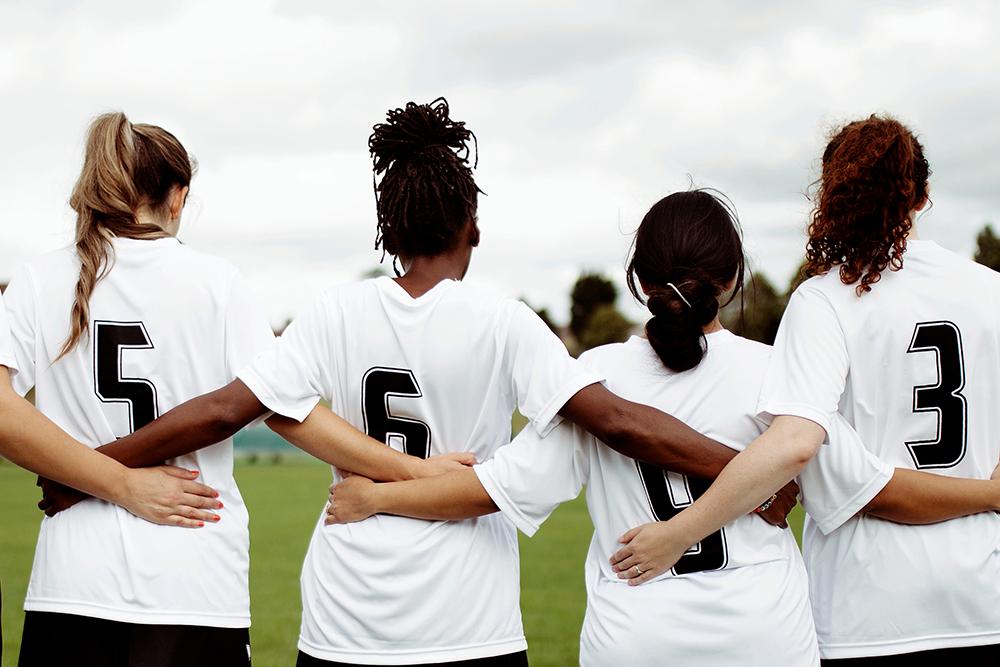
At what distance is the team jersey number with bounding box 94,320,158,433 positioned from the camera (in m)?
3.63

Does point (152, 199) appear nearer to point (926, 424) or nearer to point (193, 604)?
point (193, 604)

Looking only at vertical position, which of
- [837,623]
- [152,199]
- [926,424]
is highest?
[152,199]

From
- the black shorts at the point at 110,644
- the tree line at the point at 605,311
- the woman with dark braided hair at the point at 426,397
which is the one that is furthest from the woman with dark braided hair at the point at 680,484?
the tree line at the point at 605,311

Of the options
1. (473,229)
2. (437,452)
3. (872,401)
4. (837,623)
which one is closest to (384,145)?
(473,229)

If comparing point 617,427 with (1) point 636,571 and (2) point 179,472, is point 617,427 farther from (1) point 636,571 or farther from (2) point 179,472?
(2) point 179,472

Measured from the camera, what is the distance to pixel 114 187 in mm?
3740

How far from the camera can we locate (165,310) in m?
3.66

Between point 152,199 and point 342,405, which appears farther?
point 152,199

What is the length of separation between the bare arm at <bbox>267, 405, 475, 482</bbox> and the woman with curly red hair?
0.66 m

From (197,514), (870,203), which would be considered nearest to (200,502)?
(197,514)

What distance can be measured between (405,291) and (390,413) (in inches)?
16.0

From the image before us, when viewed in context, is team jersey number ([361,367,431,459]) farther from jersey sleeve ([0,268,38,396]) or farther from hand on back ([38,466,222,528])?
jersey sleeve ([0,268,38,396])

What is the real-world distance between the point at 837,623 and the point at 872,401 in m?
0.75

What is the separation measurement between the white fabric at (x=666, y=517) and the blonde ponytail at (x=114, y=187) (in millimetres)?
1498
